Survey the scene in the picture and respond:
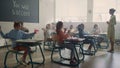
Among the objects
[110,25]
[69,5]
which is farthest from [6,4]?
[69,5]

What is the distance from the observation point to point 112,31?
707cm

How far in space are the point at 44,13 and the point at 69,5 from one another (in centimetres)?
165

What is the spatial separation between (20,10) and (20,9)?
47 millimetres

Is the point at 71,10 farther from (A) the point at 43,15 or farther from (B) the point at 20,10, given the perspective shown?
(B) the point at 20,10

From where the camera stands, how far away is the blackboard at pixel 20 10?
7.69 meters

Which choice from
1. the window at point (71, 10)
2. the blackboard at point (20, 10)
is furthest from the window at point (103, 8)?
the blackboard at point (20, 10)

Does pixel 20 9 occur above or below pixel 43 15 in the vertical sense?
above

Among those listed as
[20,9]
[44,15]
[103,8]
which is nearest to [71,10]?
[44,15]

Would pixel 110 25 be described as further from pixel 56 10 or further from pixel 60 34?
pixel 56 10

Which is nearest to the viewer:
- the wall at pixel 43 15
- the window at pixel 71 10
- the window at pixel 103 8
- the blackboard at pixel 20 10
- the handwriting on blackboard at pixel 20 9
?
the blackboard at pixel 20 10

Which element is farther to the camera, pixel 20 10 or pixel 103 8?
pixel 103 8

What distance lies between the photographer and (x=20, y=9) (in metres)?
8.58

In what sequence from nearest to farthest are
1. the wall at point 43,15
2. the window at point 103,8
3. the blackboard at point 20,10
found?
the blackboard at point 20,10 → the wall at point 43,15 → the window at point 103,8

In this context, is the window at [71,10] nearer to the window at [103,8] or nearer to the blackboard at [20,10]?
the window at [103,8]
